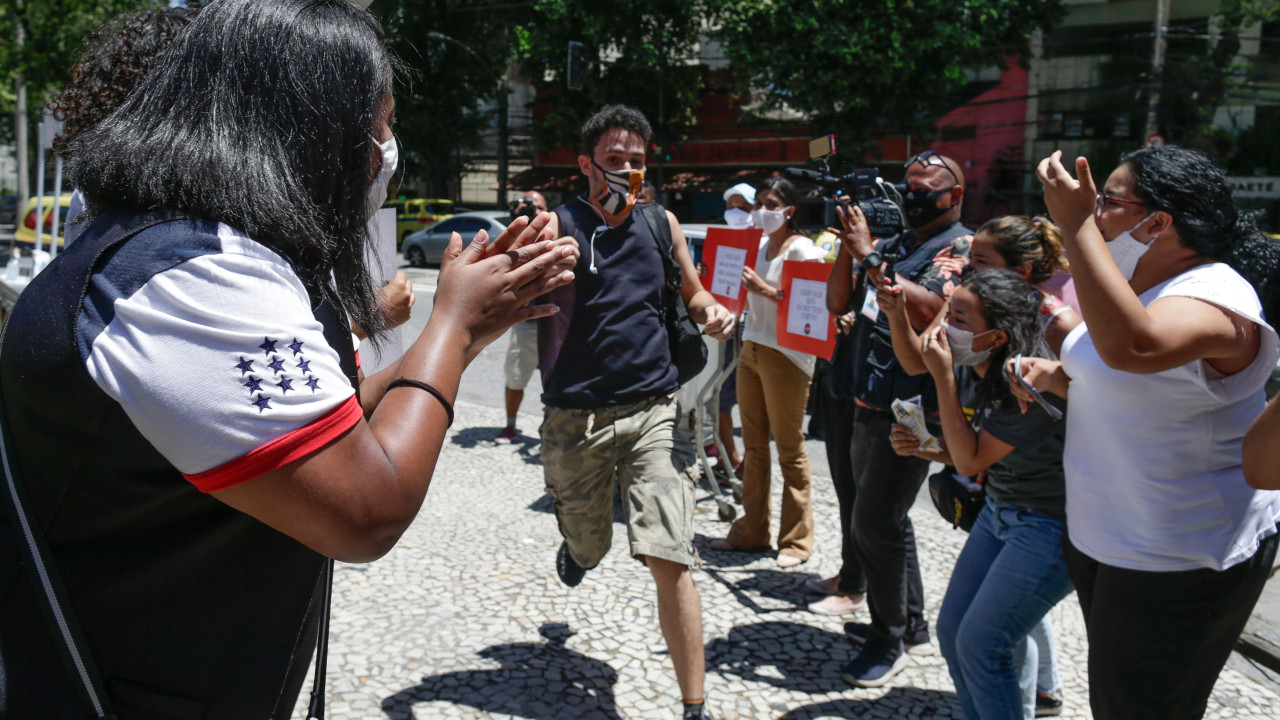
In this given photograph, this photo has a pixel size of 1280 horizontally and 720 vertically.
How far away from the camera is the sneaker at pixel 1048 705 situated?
3023 mm

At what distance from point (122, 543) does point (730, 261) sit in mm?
4014

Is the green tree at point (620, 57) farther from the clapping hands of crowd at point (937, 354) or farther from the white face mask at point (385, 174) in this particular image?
the white face mask at point (385, 174)

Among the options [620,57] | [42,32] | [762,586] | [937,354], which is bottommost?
[762,586]

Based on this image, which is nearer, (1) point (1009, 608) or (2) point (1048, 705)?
(1) point (1009, 608)

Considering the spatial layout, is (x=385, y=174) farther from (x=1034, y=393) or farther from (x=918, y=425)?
(x=918, y=425)

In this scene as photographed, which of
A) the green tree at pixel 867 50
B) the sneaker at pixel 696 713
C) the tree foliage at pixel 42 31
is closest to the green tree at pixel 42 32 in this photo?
the tree foliage at pixel 42 31

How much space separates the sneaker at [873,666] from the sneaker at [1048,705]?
0.48 metres

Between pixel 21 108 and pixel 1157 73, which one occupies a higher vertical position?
pixel 1157 73

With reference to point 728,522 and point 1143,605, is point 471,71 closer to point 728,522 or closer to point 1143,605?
point 728,522

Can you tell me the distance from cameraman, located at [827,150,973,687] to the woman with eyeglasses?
1.01m

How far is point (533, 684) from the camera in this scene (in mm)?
3168

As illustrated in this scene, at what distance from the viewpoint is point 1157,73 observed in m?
21.1

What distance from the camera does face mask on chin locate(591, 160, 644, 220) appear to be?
136 inches

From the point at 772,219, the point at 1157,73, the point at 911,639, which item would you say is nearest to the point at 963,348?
the point at 911,639
